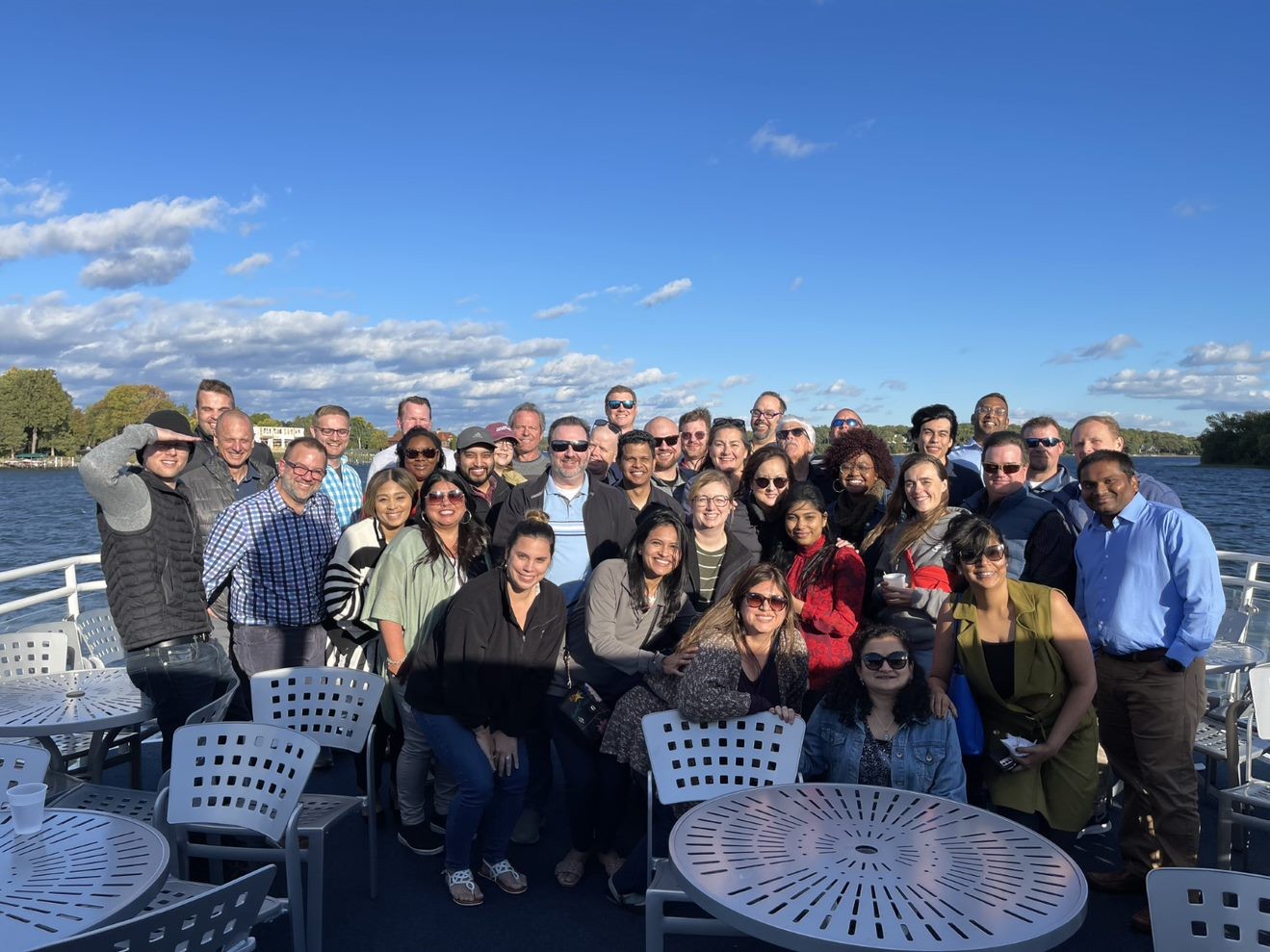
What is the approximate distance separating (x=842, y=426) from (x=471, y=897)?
346 cm

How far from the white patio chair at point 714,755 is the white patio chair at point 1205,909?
134 centimetres

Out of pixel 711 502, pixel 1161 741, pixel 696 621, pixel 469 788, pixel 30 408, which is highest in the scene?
pixel 30 408

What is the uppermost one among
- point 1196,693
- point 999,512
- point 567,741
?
point 999,512

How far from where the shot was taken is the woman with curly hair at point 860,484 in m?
4.30

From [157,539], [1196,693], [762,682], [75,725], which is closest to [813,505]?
[762,682]

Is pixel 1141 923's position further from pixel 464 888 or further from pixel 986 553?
pixel 464 888

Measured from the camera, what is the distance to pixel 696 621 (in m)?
3.55

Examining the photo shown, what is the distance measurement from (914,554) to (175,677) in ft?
10.5

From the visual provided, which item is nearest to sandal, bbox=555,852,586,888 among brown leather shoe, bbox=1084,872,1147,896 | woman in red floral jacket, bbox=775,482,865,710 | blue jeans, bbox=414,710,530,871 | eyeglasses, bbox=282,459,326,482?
blue jeans, bbox=414,710,530,871

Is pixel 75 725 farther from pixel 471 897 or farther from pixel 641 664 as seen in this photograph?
pixel 641 664

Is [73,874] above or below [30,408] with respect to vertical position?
below

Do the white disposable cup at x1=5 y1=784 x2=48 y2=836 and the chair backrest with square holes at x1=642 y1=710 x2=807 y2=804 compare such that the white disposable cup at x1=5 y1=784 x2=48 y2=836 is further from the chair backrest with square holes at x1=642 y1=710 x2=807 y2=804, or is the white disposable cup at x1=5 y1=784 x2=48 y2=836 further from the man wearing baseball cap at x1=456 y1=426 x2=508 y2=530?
the man wearing baseball cap at x1=456 y1=426 x2=508 y2=530

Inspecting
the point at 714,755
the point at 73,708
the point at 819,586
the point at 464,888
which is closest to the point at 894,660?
the point at 819,586

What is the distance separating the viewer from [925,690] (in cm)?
305
